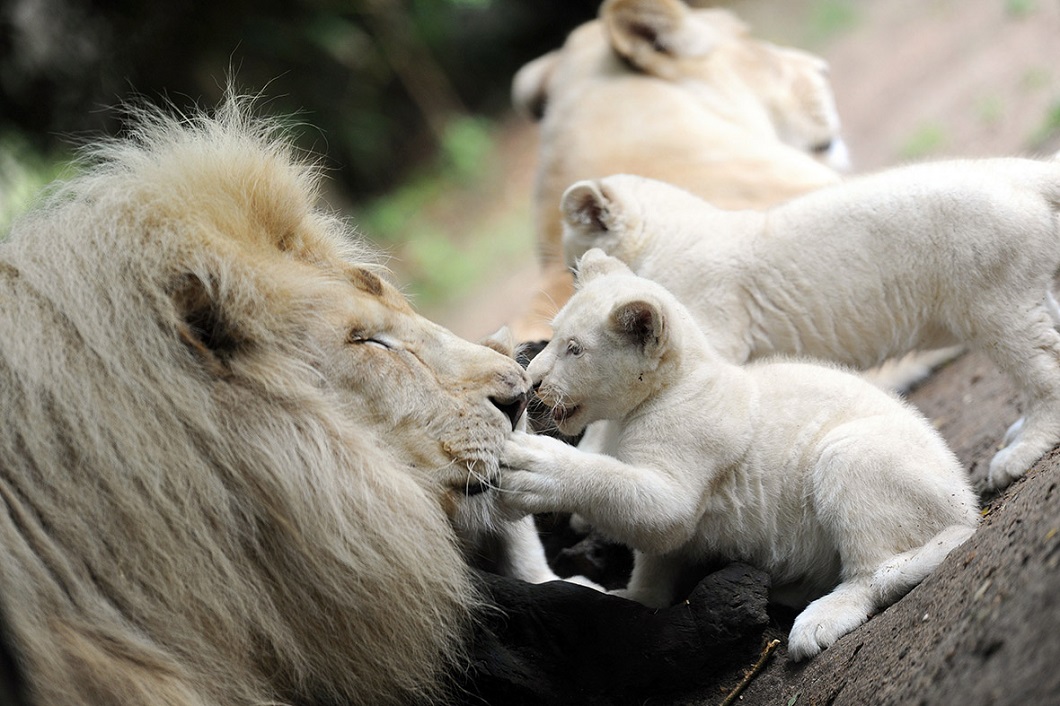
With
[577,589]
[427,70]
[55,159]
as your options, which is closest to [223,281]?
[577,589]

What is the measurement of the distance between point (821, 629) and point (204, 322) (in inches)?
63.6

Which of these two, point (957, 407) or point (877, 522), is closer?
point (877, 522)

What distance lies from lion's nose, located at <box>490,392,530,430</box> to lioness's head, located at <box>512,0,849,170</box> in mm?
2849

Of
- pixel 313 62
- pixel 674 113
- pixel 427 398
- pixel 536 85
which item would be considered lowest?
pixel 427 398

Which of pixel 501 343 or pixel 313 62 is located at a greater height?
pixel 313 62

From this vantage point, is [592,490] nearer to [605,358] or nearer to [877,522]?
[605,358]

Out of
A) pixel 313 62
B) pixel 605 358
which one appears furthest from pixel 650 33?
pixel 313 62

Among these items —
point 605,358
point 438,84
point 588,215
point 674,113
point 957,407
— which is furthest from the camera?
point 438,84

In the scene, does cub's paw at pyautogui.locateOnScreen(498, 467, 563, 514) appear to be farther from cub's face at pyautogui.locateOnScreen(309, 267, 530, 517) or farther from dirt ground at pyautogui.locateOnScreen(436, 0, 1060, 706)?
dirt ground at pyautogui.locateOnScreen(436, 0, 1060, 706)

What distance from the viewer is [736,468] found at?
2.90 m

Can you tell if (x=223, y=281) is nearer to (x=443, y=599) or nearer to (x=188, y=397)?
(x=188, y=397)

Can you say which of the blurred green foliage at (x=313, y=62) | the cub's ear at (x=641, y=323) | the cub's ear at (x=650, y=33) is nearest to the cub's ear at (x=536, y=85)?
the cub's ear at (x=650, y=33)

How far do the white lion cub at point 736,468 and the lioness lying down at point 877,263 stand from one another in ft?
1.40

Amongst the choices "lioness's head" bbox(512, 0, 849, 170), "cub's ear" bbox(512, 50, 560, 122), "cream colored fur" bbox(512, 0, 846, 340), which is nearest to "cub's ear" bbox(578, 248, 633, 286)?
"cream colored fur" bbox(512, 0, 846, 340)
